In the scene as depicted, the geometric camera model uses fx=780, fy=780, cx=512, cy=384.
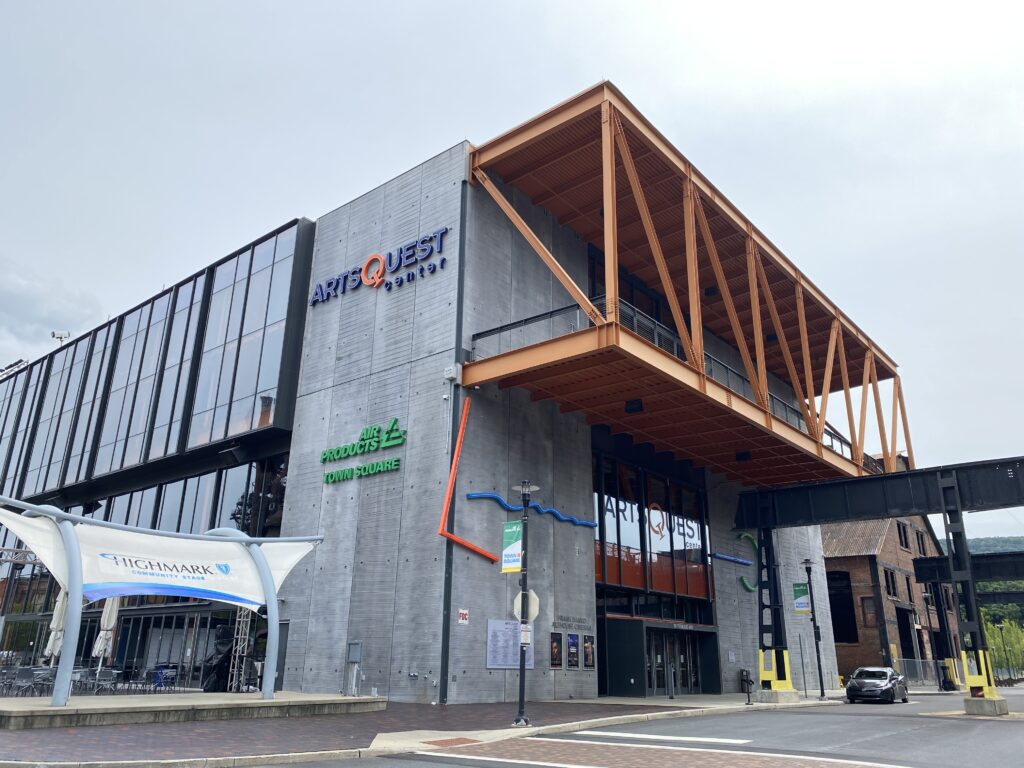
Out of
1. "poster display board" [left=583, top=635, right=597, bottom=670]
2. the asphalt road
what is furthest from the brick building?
the asphalt road

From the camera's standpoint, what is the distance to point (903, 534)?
207 feet

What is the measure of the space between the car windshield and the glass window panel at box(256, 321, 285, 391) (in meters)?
26.3

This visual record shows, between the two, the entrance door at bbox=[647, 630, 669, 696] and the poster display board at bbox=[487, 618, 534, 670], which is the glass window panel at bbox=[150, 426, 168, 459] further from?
the entrance door at bbox=[647, 630, 669, 696]

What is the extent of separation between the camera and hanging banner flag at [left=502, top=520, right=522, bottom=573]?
19.1 meters

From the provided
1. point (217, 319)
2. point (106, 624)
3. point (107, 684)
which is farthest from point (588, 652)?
point (217, 319)

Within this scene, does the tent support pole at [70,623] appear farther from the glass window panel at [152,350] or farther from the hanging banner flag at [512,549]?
the glass window panel at [152,350]

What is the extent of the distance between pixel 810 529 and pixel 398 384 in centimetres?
2873

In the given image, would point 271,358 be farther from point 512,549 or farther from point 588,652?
point 588,652

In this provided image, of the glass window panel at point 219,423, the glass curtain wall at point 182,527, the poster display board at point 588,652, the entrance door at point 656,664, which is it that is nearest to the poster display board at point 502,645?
the poster display board at point 588,652

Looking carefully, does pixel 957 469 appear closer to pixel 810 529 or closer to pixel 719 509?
pixel 719 509

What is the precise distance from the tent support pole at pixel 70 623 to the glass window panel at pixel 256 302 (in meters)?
16.9

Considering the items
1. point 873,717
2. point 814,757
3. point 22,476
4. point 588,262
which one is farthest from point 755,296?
point 22,476

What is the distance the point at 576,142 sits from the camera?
27.0m

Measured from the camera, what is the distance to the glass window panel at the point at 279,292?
31797mm
